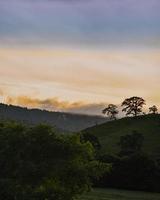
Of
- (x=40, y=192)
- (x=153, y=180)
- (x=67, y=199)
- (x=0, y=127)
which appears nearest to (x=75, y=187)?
(x=67, y=199)

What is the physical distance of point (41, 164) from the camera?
4303 centimetres

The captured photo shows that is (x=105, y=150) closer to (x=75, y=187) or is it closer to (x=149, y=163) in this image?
(x=149, y=163)

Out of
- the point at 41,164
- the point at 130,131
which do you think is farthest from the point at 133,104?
the point at 41,164

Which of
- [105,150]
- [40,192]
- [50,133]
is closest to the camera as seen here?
[40,192]

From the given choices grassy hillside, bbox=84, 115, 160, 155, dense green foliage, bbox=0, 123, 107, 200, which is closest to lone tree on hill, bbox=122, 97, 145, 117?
grassy hillside, bbox=84, 115, 160, 155

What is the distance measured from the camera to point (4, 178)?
141ft

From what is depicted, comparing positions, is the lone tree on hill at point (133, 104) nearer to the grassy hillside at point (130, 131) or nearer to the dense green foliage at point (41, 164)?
the grassy hillside at point (130, 131)

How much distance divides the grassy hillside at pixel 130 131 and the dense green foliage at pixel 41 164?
9273 centimetres

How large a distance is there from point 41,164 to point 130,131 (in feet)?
410

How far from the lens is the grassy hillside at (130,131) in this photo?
5728 inches

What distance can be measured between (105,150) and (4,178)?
315 ft

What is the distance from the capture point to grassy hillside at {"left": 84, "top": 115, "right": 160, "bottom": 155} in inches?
5728

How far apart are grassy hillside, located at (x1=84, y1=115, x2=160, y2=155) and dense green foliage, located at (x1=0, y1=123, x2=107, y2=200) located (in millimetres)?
92728

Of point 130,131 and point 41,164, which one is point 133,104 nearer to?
point 130,131
